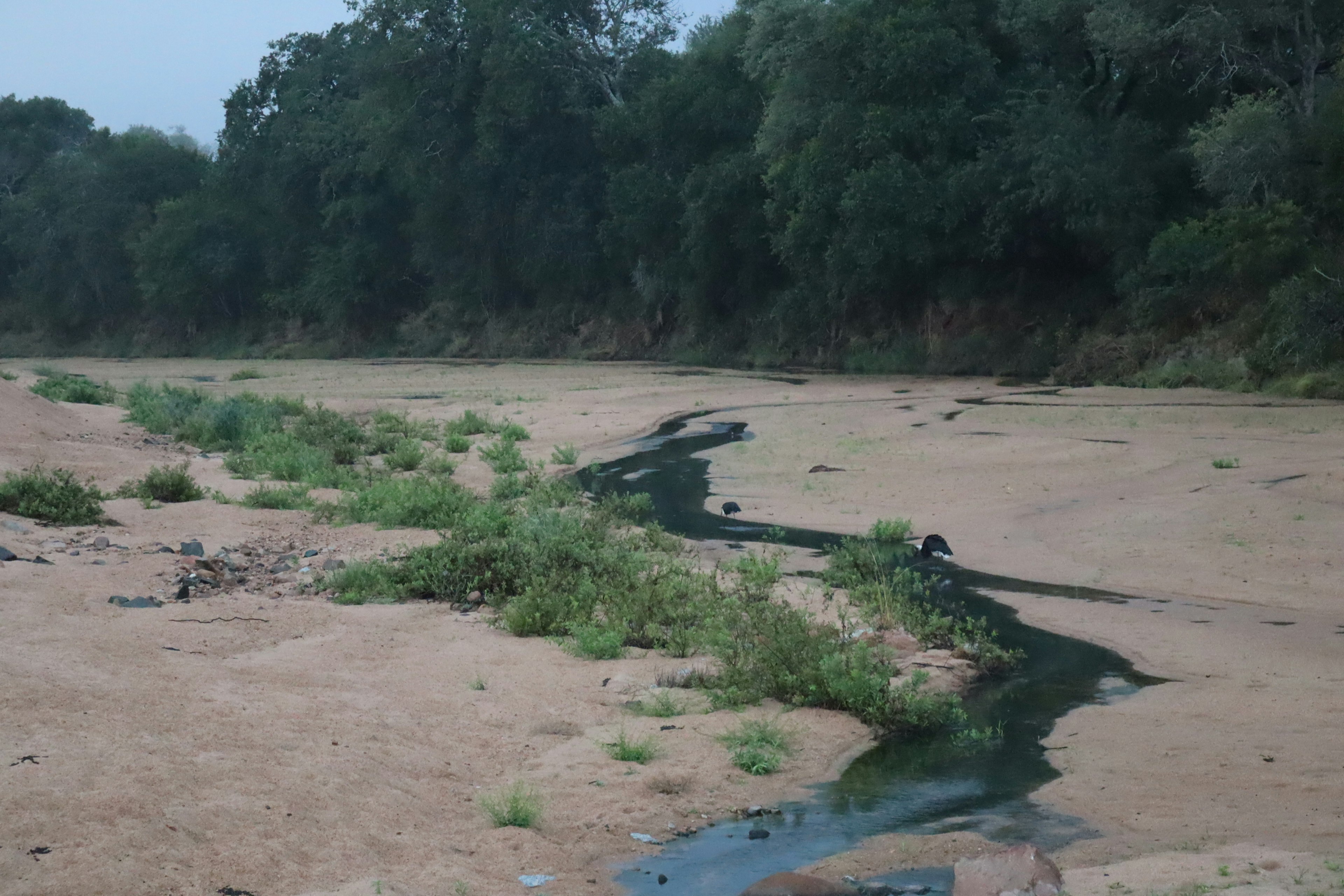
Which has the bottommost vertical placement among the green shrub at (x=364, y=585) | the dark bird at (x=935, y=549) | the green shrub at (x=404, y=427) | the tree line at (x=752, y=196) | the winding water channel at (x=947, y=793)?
the winding water channel at (x=947, y=793)

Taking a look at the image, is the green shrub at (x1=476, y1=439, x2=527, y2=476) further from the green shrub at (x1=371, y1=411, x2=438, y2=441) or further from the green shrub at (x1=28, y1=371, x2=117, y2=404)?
the green shrub at (x1=28, y1=371, x2=117, y2=404)

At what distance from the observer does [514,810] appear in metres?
5.01

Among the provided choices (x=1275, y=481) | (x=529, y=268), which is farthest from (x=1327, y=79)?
(x=529, y=268)

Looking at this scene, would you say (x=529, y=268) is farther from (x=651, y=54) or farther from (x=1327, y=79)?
(x=1327, y=79)

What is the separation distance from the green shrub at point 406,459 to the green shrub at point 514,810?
35.6 ft

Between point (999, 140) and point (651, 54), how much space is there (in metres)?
16.5

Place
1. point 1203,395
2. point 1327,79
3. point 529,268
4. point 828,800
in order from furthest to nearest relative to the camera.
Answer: point 529,268 → point 1327,79 → point 1203,395 → point 828,800

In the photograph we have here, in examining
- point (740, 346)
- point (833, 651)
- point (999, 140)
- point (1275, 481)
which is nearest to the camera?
point (833, 651)

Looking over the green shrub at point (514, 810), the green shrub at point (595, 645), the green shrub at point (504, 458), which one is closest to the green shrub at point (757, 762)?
the green shrub at point (514, 810)

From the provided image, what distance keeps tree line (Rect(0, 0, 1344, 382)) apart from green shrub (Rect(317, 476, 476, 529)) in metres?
15.2

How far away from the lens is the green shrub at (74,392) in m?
22.9

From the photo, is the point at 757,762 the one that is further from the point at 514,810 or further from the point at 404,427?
the point at 404,427

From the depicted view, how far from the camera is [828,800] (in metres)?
5.57

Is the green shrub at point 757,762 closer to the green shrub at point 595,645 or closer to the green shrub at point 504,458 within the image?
the green shrub at point 595,645
